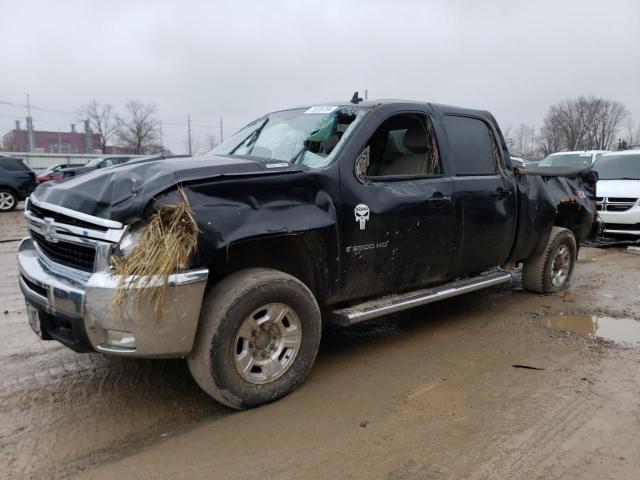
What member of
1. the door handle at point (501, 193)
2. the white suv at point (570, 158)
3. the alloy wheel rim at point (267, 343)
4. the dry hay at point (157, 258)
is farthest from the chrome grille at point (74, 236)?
the white suv at point (570, 158)

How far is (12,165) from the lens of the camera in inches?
643

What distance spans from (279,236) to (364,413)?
1239 millimetres

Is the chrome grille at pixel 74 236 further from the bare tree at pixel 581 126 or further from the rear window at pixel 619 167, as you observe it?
the bare tree at pixel 581 126

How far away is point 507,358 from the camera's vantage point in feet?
14.1

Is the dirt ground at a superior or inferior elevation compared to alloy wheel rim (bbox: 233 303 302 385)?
inferior

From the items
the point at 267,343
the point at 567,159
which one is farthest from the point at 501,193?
the point at 567,159

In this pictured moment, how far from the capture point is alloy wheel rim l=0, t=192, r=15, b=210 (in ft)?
53.3

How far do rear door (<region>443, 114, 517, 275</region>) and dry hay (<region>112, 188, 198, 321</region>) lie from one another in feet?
8.40

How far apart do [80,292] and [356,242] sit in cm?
185

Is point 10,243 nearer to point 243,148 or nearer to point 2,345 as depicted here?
point 2,345

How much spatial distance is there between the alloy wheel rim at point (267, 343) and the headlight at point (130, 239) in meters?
0.80

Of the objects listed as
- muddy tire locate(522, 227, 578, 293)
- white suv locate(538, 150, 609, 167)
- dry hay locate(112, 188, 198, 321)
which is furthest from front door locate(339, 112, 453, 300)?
white suv locate(538, 150, 609, 167)

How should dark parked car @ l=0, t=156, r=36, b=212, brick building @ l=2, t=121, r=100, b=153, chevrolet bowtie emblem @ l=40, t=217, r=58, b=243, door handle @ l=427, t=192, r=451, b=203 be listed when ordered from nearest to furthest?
1. chevrolet bowtie emblem @ l=40, t=217, r=58, b=243
2. door handle @ l=427, t=192, r=451, b=203
3. dark parked car @ l=0, t=156, r=36, b=212
4. brick building @ l=2, t=121, r=100, b=153

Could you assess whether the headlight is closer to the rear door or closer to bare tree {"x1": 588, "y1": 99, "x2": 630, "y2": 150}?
the rear door
